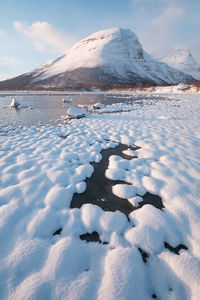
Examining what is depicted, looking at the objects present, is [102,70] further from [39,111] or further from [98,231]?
[98,231]

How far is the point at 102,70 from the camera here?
5153 inches

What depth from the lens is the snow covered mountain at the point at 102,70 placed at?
119188 mm

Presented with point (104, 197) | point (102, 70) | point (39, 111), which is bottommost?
point (39, 111)

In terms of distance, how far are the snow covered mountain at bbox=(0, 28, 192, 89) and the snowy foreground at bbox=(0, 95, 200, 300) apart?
99.4 metres

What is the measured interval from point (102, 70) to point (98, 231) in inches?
5902

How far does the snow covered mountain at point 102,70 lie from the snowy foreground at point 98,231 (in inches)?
3915

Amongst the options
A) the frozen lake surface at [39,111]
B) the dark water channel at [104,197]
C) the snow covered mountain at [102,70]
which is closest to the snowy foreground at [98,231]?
the dark water channel at [104,197]

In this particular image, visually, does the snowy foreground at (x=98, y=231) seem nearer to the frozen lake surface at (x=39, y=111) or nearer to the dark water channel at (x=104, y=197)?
the dark water channel at (x=104, y=197)

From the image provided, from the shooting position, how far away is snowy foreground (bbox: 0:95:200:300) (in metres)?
1.42

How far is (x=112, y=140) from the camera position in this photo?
18.4 feet

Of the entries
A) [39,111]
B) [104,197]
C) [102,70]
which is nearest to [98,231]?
[104,197]

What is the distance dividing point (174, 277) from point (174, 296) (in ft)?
0.51

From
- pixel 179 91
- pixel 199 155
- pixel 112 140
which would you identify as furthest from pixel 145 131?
pixel 179 91

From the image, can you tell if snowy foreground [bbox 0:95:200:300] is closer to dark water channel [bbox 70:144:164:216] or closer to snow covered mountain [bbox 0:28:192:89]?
dark water channel [bbox 70:144:164:216]
